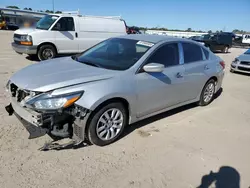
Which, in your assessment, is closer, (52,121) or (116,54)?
(52,121)

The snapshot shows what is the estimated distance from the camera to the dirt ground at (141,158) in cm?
272

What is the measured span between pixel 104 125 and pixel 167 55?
1.77 m

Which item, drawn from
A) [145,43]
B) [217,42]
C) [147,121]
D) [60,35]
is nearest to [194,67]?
[145,43]

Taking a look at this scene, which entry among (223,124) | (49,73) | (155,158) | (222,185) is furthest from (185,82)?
(49,73)

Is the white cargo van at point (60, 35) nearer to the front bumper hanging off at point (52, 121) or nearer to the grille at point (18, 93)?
the grille at point (18, 93)

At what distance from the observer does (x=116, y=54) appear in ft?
13.3

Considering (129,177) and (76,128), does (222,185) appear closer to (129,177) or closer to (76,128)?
(129,177)

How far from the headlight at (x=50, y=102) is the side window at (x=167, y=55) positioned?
1.54m

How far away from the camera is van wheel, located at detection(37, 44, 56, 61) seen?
30.4 ft

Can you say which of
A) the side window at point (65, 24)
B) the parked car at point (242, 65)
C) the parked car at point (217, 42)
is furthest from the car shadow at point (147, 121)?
the parked car at point (217, 42)

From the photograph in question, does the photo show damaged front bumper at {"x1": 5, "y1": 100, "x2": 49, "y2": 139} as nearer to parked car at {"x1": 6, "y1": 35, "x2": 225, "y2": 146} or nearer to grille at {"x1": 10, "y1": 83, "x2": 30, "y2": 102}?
parked car at {"x1": 6, "y1": 35, "x2": 225, "y2": 146}

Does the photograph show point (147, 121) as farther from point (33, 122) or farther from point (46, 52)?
point (46, 52)

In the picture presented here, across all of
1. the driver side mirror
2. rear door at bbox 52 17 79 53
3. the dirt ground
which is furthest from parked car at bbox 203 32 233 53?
the driver side mirror

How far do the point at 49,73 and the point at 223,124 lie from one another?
11.2ft
